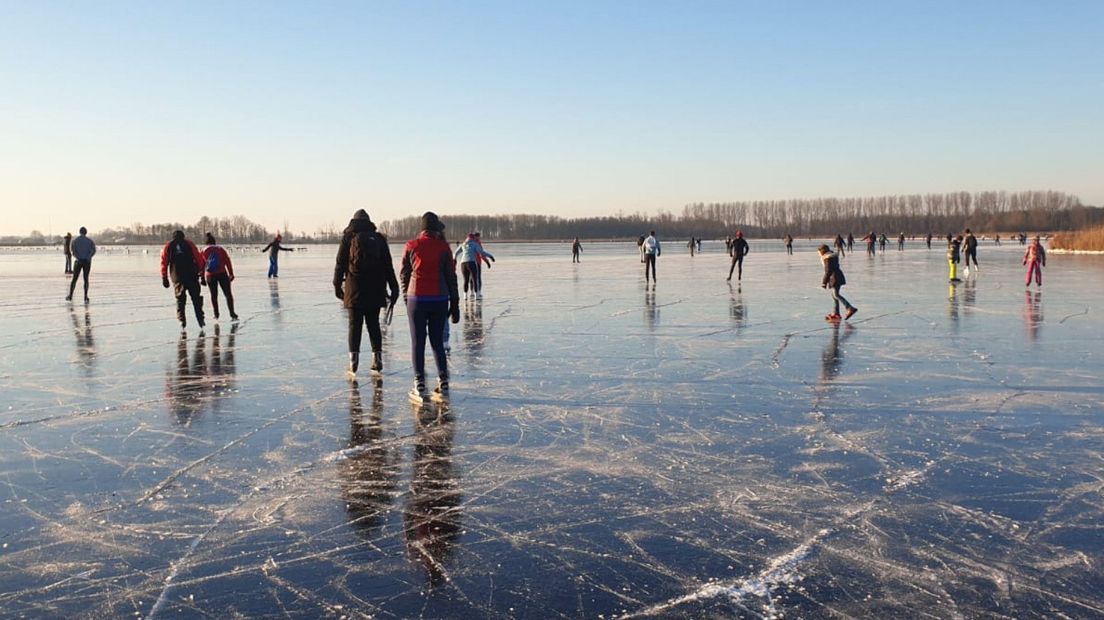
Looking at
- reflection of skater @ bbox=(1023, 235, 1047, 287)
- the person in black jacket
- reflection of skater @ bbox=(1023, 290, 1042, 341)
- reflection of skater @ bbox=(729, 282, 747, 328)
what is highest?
the person in black jacket

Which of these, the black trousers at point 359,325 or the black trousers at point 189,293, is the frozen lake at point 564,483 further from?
the black trousers at point 189,293

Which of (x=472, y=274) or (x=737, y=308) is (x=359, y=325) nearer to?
(x=737, y=308)

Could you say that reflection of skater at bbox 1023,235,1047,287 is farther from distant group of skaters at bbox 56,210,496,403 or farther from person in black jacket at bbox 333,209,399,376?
person in black jacket at bbox 333,209,399,376

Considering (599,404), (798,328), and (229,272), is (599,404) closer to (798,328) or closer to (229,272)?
(798,328)

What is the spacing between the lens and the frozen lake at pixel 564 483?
3070mm

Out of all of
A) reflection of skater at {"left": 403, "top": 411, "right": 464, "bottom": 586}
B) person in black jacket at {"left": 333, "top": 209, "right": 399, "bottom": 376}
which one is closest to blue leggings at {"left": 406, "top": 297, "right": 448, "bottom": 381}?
person in black jacket at {"left": 333, "top": 209, "right": 399, "bottom": 376}

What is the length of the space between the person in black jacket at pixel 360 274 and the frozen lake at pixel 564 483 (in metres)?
0.54

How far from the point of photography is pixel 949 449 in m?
4.98

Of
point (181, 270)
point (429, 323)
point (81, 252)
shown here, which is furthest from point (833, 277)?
point (81, 252)

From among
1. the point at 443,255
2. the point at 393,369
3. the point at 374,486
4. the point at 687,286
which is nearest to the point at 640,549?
the point at 374,486

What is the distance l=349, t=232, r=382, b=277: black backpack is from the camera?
296 inches

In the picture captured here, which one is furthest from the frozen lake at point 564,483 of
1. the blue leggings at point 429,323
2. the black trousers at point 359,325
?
the blue leggings at point 429,323

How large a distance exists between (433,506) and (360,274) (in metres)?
3.99

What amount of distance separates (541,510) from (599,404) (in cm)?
250
